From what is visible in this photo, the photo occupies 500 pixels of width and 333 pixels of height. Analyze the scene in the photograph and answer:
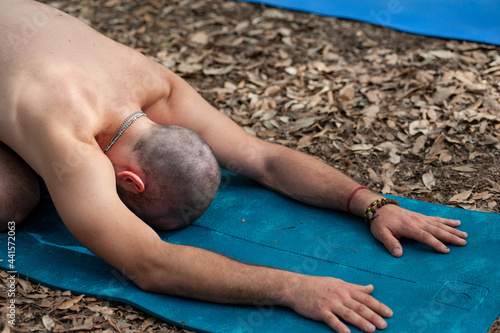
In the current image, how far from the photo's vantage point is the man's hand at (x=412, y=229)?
8.98 ft

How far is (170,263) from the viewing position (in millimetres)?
2400

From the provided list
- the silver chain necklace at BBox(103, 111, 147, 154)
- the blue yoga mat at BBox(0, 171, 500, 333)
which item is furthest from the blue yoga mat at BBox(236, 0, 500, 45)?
the silver chain necklace at BBox(103, 111, 147, 154)

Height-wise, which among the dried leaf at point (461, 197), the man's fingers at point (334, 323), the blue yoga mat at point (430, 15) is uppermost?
the blue yoga mat at point (430, 15)

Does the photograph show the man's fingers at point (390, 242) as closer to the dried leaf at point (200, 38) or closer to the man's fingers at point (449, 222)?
the man's fingers at point (449, 222)

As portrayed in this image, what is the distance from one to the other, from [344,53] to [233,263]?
276 centimetres

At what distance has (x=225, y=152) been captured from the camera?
126 inches

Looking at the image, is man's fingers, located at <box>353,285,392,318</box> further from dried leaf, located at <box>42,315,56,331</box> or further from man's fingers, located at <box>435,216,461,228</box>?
dried leaf, located at <box>42,315,56,331</box>

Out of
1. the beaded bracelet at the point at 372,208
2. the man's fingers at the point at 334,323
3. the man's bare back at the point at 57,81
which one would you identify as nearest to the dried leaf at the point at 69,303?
the man's bare back at the point at 57,81

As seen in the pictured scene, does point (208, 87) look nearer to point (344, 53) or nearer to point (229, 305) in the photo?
point (344, 53)

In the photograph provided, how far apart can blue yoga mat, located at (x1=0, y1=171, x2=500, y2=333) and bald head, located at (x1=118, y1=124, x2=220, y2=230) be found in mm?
273

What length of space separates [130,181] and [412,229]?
128 cm

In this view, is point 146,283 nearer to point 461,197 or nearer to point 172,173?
point 172,173

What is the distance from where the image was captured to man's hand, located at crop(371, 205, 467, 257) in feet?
8.98

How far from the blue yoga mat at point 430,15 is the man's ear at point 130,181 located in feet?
10.1
